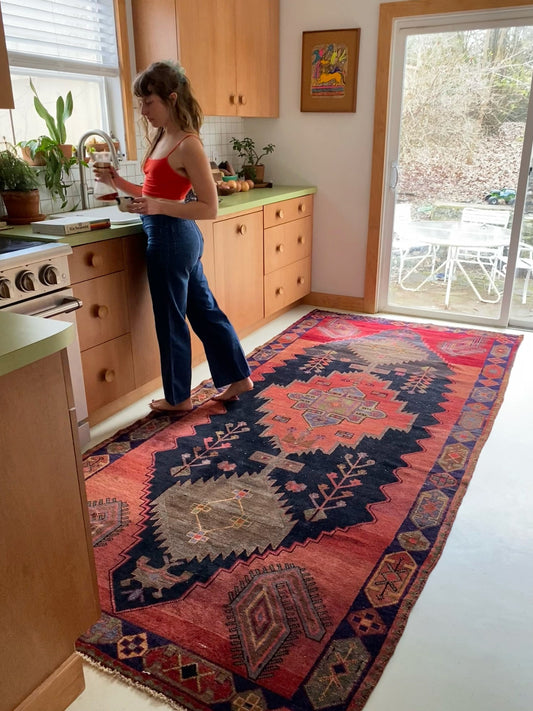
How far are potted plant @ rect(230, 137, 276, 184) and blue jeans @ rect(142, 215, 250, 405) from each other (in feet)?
6.08

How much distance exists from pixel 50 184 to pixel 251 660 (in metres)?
2.30

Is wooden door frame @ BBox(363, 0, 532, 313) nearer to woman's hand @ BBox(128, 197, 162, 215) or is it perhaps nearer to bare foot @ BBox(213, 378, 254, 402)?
bare foot @ BBox(213, 378, 254, 402)

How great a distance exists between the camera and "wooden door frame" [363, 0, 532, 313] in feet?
12.0

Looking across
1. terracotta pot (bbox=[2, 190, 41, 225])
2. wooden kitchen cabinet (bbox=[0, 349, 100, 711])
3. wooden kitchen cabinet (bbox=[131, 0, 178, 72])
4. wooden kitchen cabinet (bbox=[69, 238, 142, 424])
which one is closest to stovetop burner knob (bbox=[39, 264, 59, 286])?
wooden kitchen cabinet (bbox=[69, 238, 142, 424])

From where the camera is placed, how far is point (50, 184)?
2875 millimetres

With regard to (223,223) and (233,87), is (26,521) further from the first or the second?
(233,87)

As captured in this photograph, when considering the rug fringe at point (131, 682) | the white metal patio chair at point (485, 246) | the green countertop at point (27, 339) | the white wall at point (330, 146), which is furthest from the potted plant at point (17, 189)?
the white metal patio chair at point (485, 246)

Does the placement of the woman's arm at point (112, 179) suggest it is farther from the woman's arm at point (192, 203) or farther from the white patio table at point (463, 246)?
the white patio table at point (463, 246)

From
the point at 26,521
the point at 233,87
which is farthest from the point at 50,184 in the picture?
the point at 26,521

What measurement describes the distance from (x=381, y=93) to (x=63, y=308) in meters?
2.76

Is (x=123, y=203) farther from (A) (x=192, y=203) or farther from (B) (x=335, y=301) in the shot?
(B) (x=335, y=301)

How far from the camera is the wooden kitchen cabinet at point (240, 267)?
3404mm

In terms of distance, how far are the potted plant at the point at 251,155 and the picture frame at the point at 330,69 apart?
465 millimetres

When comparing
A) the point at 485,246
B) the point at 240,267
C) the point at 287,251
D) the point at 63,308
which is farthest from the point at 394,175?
the point at 63,308
